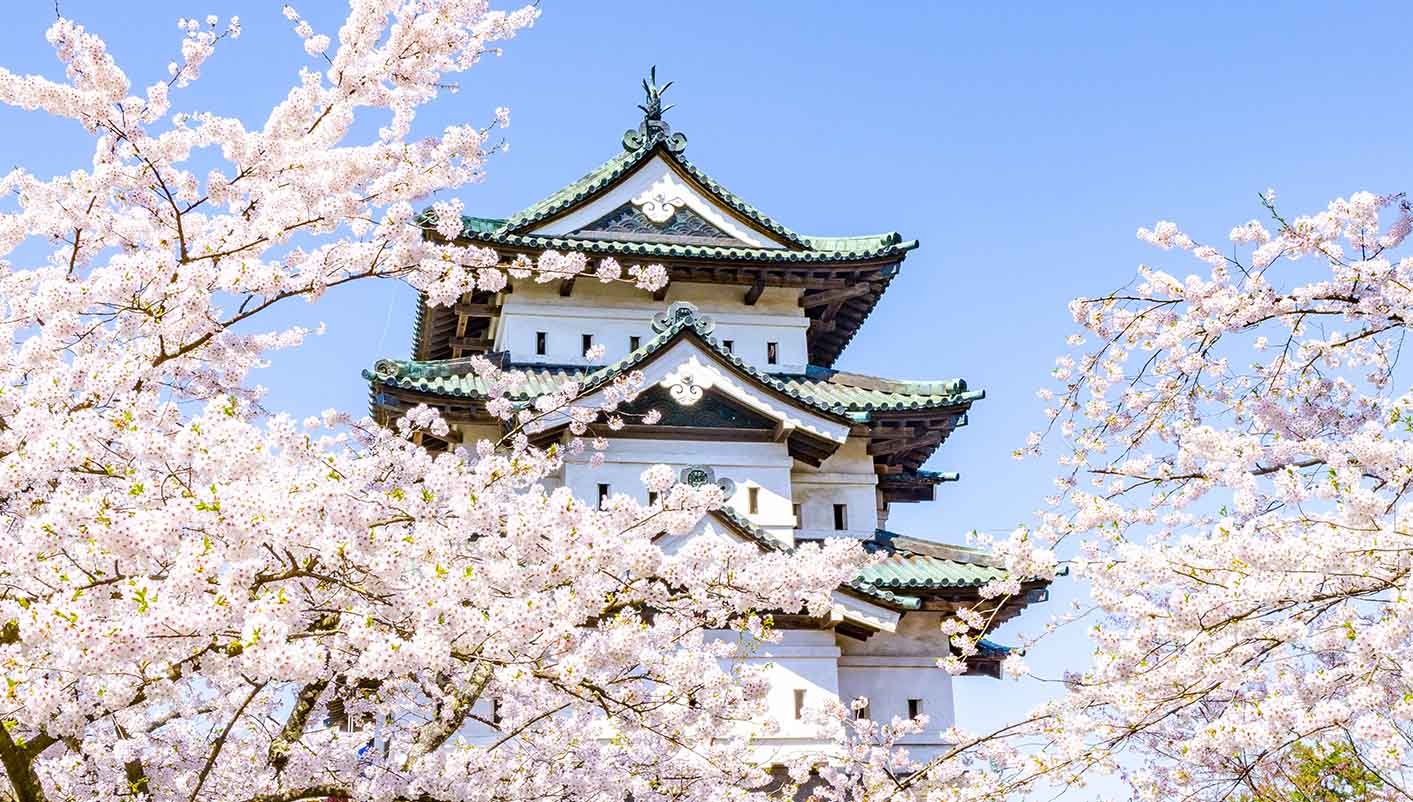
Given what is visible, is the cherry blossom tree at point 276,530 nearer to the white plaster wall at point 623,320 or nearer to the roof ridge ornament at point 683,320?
the roof ridge ornament at point 683,320

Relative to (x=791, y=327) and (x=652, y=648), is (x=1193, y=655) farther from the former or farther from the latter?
(x=791, y=327)

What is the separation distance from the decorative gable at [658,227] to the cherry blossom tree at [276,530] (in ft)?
34.6

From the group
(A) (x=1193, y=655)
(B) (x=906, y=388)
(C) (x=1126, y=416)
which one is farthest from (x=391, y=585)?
(B) (x=906, y=388)

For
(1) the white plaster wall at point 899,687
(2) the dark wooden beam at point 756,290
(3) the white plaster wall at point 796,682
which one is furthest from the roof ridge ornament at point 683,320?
(1) the white plaster wall at point 899,687

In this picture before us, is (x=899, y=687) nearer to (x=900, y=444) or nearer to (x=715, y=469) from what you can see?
(x=900, y=444)

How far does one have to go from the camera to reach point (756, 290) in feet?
68.0

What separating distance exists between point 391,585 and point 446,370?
12327mm

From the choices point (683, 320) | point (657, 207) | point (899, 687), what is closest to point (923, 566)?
point (899, 687)

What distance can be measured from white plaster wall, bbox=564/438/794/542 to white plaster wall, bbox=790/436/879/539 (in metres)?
0.81

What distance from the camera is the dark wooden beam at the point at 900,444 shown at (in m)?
20.2

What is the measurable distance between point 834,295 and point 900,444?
8.98 feet

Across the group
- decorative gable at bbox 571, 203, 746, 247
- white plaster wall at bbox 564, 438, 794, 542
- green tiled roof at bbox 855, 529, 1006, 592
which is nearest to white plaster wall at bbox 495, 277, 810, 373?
decorative gable at bbox 571, 203, 746, 247

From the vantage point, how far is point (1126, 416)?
32.2 feet

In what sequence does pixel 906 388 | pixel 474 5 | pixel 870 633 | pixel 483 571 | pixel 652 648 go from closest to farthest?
pixel 483 571, pixel 474 5, pixel 652 648, pixel 870 633, pixel 906 388
